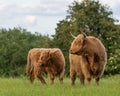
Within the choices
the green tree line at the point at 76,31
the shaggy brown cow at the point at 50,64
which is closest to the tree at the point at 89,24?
the green tree line at the point at 76,31

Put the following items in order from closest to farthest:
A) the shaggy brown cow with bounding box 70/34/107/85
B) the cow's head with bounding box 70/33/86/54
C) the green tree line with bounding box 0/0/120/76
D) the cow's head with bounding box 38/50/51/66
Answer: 1. the cow's head with bounding box 70/33/86/54
2. the shaggy brown cow with bounding box 70/34/107/85
3. the cow's head with bounding box 38/50/51/66
4. the green tree line with bounding box 0/0/120/76

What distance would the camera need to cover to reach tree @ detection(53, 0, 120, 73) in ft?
189

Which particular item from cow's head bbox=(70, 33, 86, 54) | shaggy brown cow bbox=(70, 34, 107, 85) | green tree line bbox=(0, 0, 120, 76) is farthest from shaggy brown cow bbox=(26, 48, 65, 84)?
green tree line bbox=(0, 0, 120, 76)

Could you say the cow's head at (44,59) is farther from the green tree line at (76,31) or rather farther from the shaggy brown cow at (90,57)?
the green tree line at (76,31)

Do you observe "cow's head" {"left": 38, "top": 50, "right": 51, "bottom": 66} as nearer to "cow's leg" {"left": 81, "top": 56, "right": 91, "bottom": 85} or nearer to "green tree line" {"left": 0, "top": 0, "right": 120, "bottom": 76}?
"cow's leg" {"left": 81, "top": 56, "right": 91, "bottom": 85}

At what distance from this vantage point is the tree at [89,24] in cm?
5748

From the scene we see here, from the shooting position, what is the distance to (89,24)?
193 feet

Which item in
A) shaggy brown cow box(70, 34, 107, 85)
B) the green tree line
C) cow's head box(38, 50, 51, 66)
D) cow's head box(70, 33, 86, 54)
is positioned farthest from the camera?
the green tree line

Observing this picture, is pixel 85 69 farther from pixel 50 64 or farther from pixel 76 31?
pixel 76 31

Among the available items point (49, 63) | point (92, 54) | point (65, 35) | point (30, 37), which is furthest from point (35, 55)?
point (30, 37)

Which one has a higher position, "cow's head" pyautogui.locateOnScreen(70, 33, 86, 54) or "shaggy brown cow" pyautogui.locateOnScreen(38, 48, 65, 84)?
"cow's head" pyautogui.locateOnScreen(70, 33, 86, 54)

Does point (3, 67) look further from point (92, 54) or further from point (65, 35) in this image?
point (92, 54)

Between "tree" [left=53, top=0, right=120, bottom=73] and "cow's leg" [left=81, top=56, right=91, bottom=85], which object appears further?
"tree" [left=53, top=0, right=120, bottom=73]

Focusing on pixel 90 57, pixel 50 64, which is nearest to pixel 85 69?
pixel 90 57
